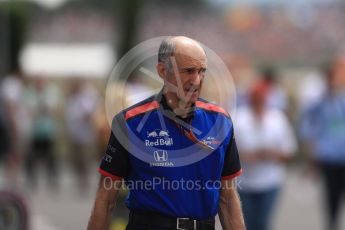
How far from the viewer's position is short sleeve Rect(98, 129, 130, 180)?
18.6 feet

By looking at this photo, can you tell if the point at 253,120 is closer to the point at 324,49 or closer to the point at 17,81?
the point at 17,81

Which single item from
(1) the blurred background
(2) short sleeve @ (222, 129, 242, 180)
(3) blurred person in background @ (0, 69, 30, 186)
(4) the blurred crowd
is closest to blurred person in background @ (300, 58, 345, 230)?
(1) the blurred background

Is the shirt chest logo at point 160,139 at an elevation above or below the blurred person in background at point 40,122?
above

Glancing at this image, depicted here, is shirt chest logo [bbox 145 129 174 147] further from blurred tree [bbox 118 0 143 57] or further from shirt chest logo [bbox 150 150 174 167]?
blurred tree [bbox 118 0 143 57]

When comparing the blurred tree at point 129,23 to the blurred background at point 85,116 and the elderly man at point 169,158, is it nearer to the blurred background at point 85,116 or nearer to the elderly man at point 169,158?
the blurred background at point 85,116

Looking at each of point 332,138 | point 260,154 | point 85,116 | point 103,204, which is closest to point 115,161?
point 103,204

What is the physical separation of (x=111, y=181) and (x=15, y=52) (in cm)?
5143

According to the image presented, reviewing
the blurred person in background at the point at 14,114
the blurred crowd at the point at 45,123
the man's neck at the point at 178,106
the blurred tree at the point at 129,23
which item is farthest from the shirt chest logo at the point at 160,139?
the blurred tree at the point at 129,23

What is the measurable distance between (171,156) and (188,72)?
443mm

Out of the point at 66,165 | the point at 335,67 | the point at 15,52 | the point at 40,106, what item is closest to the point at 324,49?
the point at 15,52

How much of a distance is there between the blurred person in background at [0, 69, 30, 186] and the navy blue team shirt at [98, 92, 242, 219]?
10660 mm

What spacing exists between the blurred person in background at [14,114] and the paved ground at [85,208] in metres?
0.54

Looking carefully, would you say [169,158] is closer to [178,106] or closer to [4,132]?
[178,106]

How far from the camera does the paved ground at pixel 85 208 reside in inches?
547
